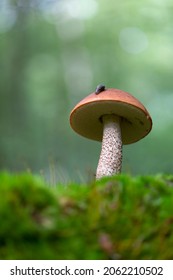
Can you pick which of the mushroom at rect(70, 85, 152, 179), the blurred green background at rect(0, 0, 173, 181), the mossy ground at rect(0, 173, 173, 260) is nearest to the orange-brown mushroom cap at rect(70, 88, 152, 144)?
the mushroom at rect(70, 85, 152, 179)

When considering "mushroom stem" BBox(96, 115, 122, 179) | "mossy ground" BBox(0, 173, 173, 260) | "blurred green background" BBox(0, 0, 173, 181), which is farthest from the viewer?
"blurred green background" BBox(0, 0, 173, 181)

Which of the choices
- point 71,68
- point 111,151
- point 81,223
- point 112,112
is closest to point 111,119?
point 112,112

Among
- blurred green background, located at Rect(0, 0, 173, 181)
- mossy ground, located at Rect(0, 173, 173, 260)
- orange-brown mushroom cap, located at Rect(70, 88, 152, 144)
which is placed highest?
blurred green background, located at Rect(0, 0, 173, 181)

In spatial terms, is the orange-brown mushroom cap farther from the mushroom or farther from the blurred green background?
the blurred green background

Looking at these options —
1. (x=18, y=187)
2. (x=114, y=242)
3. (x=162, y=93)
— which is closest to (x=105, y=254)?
(x=114, y=242)

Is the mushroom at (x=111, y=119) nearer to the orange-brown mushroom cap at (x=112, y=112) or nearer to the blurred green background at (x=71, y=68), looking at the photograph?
the orange-brown mushroom cap at (x=112, y=112)

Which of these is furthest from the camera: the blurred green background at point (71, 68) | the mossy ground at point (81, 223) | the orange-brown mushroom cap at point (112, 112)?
the blurred green background at point (71, 68)

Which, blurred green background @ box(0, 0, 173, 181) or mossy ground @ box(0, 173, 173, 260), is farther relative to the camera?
blurred green background @ box(0, 0, 173, 181)

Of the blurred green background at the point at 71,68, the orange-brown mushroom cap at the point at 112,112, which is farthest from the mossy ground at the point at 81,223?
the blurred green background at the point at 71,68

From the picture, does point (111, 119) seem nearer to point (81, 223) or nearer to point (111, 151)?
point (111, 151)
